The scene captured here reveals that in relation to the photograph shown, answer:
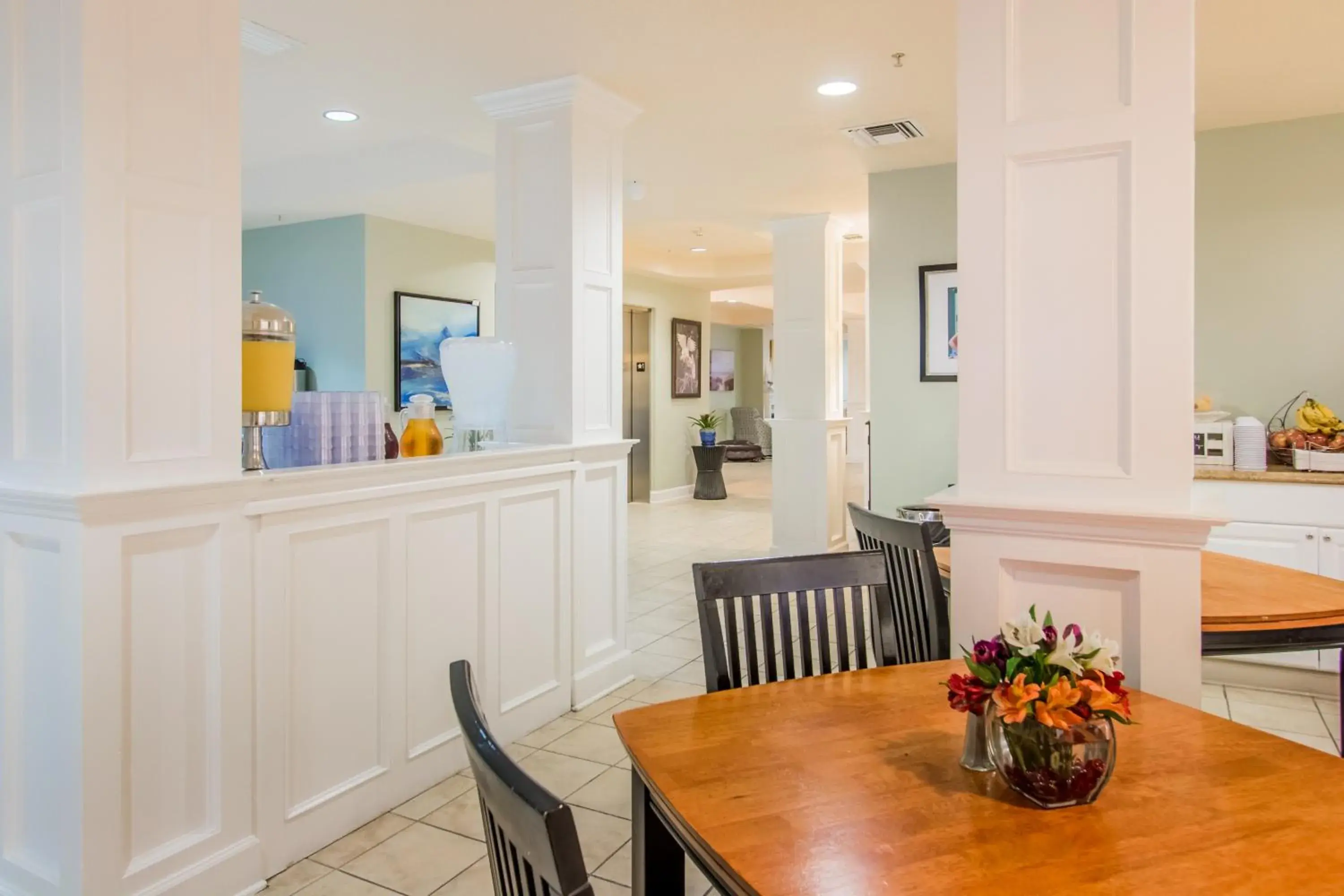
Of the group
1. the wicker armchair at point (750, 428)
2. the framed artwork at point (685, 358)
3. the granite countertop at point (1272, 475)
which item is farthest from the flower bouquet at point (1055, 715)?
the wicker armchair at point (750, 428)

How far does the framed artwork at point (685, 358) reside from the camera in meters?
9.19

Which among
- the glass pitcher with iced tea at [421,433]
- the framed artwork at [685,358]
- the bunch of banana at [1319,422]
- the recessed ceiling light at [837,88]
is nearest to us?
the glass pitcher with iced tea at [421,433]

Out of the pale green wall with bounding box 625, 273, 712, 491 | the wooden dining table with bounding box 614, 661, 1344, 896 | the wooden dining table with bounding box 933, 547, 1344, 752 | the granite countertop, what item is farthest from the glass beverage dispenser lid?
the pale green wall with bounding box 625, 273, 712, 491

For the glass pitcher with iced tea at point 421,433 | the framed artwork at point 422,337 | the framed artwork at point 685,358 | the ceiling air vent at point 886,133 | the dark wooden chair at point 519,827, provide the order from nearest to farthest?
the dark wooden chair at point 519,827
the glass pitcher with iced tea at point 421,433
the ceiling air vent at point 886,133
the framed artwork at point 422,337
the framed artwork at point 685,358

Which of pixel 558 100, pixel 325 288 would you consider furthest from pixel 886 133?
pixel 325 288

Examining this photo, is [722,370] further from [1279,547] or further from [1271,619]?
[1271,619]

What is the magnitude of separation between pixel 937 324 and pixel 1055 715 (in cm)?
412

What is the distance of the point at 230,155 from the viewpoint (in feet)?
6.36

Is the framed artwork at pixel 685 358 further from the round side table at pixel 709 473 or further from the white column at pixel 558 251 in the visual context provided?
the white column at pixel 558 251

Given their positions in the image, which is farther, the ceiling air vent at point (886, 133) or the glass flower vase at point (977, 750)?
the ceiling air vent at point (886, 133)

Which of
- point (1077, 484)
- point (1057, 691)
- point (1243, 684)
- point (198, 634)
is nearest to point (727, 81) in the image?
point (1077, 484)

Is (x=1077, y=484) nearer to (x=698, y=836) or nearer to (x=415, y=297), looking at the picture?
(x=698, y=836)

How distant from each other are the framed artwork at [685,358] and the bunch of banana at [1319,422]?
6.23m

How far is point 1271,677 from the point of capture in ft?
11.2
